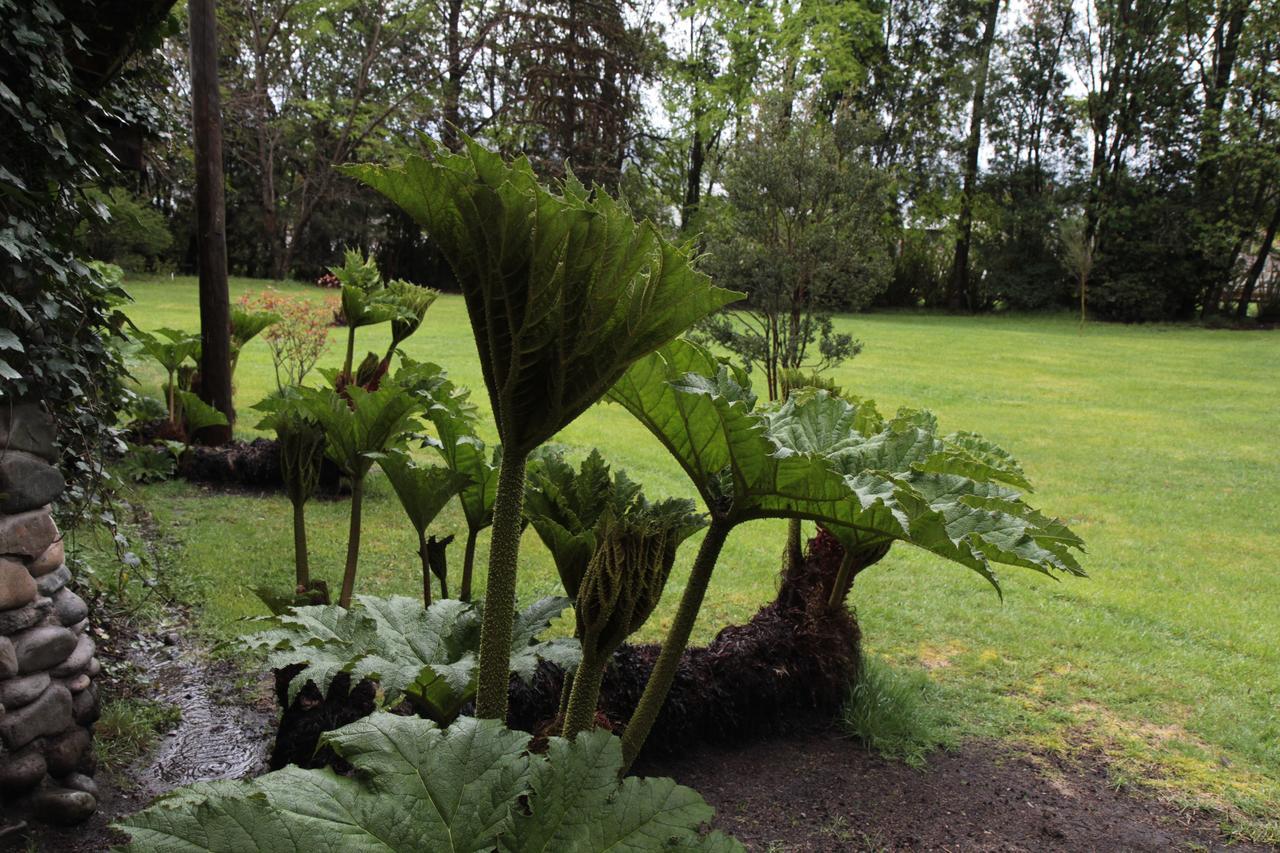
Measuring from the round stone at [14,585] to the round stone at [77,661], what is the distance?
22 cm

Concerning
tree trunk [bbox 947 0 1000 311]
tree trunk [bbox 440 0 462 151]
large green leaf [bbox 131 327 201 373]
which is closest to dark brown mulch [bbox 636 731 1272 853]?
large green leaf [bbox 131 327 201 373]

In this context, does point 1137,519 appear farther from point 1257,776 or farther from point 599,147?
point 599,147

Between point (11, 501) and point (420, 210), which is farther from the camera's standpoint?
point (11, 501)

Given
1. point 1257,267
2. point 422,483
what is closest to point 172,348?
point 422,483

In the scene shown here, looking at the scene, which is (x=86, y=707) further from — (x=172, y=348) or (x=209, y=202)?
(x=209, y=202)

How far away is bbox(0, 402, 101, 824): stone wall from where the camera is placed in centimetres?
221

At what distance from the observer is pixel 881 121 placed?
61.1 ft

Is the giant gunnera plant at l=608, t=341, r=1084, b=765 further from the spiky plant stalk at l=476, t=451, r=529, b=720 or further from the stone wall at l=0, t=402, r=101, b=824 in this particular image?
the stone wall at l=0, t=402, r=101, b=824

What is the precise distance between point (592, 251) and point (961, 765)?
8.43 feet

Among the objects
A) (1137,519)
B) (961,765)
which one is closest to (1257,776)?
(961,765)

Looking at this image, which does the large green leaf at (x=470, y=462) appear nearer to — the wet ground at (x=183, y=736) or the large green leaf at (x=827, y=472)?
the large green leaf at (x=827, y=472)

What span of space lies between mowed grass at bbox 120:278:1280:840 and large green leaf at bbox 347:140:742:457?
2.64m

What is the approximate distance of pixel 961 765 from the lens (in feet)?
9.34

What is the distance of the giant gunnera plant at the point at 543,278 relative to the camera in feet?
3.28
